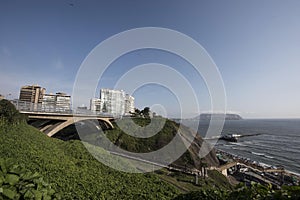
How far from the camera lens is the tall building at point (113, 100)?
266 ft

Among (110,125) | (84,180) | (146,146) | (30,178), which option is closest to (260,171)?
(146,146)

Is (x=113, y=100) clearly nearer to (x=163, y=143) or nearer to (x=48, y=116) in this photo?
(x=163, y=143)

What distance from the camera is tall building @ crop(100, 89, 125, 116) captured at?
8104 centimetres

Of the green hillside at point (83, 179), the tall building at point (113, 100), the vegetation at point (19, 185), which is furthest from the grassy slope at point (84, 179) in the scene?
the tall building at point (113, 100)

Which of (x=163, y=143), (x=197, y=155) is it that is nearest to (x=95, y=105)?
(x=163, y=143)

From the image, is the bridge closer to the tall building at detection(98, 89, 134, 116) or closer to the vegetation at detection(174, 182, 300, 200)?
the vegetation at detection(174, 182, 300, 200)

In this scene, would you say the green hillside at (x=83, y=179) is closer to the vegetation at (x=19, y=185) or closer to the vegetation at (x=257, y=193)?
the vegetation at (x=19, y=185)

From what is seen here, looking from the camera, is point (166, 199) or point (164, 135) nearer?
point (166, 199)

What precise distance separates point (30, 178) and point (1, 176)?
18.0 inches

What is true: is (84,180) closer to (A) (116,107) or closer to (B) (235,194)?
(B) (235,194)

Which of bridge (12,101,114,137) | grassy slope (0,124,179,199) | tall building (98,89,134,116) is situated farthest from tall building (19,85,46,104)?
grassy slope (0,124,179,199)

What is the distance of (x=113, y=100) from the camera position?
3556 inches

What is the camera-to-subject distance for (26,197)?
2801 mm

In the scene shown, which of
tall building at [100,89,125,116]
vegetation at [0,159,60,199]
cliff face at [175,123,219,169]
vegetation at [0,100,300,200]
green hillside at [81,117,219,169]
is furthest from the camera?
tall building at [100,89,125,116]
